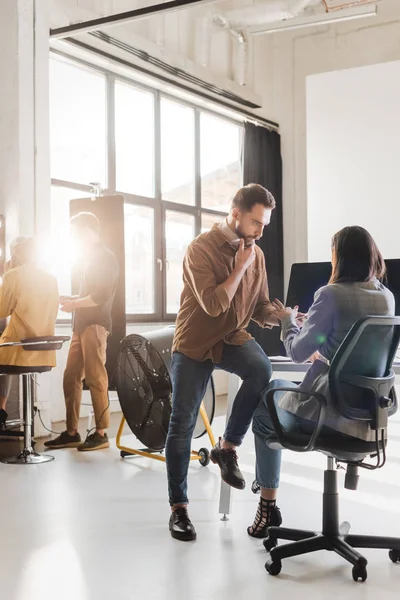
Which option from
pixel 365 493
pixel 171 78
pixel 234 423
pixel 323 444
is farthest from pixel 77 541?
pixel 171 78

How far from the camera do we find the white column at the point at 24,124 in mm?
5172

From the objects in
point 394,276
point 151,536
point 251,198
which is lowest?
point 151,536

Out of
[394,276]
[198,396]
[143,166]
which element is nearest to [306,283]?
[394,276]

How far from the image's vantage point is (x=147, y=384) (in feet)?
13.2

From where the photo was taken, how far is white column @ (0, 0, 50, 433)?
5.17 meters

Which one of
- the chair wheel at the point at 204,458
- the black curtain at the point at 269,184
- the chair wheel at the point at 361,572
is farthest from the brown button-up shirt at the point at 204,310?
the black curtain at the point at 269,184

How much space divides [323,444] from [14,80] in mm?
3802

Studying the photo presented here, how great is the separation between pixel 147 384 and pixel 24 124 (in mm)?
2287

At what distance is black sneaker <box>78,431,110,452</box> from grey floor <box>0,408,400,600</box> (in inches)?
12.7

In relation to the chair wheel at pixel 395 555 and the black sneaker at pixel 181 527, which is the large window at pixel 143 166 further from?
the chair wheel at pixel 395 555

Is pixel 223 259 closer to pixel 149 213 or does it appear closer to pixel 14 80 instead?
pixel 14 80

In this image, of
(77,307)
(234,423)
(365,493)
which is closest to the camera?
(234,423)

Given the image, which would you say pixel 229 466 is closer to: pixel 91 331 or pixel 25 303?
Answer: pixel 25 303

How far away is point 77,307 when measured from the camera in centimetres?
491
